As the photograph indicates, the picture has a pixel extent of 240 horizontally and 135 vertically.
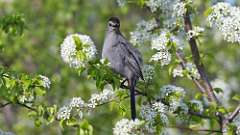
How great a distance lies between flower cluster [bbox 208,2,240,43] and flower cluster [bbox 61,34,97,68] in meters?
1.22

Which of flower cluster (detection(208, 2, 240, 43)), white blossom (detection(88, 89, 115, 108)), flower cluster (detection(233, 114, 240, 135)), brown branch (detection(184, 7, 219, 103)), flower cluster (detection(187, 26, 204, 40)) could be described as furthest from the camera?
brown branch (detection(184, 7, 219, 103))

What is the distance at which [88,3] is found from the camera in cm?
1121

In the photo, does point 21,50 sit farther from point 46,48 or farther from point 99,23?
point 99,23

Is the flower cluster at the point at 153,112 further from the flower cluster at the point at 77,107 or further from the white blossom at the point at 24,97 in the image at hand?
the white blossom at the point at 24,97

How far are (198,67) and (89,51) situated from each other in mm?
1641

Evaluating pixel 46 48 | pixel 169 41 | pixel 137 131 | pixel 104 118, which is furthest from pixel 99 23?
pixel 137 131

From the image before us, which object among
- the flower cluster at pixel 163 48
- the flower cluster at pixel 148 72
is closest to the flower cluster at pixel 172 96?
the flower cluster at pixel 148 72

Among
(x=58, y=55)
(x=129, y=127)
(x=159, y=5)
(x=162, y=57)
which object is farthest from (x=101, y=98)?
(x=58, y=55)

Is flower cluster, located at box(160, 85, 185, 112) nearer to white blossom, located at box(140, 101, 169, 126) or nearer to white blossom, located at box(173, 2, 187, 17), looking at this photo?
white blossom, located at box(140, 101, 169, 126)

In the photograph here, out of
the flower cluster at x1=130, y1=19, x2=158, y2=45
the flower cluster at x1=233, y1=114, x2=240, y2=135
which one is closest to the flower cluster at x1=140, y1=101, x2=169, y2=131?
the flower cluster at x1=233, y1=114, x2=240, y2=135

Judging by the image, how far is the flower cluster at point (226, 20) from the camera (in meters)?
5.29

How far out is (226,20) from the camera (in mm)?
5328

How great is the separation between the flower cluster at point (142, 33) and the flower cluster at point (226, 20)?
846 millimetres

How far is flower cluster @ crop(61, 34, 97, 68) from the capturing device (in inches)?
185
